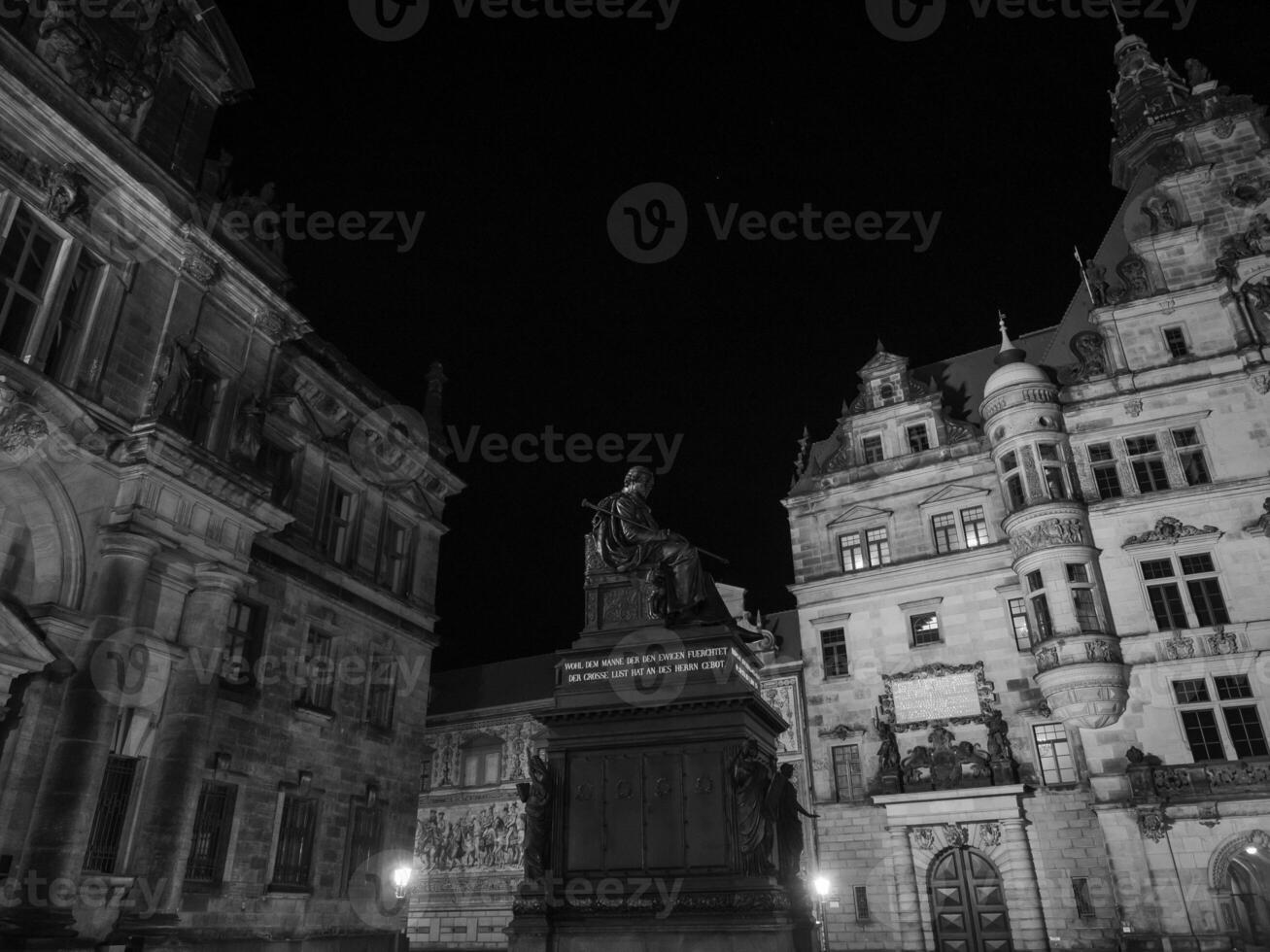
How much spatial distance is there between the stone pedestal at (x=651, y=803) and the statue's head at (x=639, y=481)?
227 centimetres

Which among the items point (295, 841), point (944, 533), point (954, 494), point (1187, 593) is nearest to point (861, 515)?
point (944, 533)

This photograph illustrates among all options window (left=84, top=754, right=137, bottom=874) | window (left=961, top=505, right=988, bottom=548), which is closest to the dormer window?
window (left=961, top=505, right=988, bottom=548)

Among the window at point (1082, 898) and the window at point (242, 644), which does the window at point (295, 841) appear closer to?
the window at point (242, 644)

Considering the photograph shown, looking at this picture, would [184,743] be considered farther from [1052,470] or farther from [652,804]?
[1052,470]

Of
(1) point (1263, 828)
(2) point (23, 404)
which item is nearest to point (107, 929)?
(2) point (23, 404)

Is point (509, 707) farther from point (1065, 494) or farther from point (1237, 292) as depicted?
point (1237, 292)

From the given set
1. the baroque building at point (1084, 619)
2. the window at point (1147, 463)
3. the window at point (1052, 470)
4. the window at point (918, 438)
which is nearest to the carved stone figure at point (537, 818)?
the baroque building at point (1084, 619)

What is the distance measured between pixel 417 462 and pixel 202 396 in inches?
366

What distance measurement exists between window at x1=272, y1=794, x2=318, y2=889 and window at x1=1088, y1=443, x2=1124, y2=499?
25.9m

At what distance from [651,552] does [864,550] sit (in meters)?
21.6

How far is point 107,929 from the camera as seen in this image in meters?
13.3

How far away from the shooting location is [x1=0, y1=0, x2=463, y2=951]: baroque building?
13.6 metres

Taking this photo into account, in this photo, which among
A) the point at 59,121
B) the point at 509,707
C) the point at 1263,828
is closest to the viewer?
the point at 59,121

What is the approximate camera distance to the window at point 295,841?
1881cm
